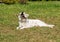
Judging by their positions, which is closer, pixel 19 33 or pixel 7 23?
pixel 19 33

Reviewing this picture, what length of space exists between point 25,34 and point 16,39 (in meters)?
0.62

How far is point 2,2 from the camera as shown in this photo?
18.1 meters

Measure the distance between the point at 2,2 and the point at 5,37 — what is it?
36.0 ft

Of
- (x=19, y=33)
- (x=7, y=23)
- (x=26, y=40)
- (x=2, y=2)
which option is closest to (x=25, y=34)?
(x=19, y=33)

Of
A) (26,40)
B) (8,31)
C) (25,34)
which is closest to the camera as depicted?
(26,40)

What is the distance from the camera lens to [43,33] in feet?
25.7

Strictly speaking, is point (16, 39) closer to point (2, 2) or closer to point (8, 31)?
point (8, 31)

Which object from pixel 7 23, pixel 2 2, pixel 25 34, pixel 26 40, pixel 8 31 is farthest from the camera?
pixel 2 2

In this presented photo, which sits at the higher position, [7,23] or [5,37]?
[5,37]

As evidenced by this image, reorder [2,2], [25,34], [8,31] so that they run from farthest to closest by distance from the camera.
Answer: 1. [2,2]
2. [8,31]
3. [25,34]

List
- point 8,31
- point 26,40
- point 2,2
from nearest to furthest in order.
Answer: point 26,40
point 8,31
point 2,2

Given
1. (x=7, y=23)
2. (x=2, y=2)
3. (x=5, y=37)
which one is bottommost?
(x=2, y=2)

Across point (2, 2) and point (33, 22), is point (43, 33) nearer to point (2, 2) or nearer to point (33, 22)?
point (33, 22)

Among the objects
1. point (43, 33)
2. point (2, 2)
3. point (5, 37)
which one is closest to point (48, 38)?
point (43, 33)
